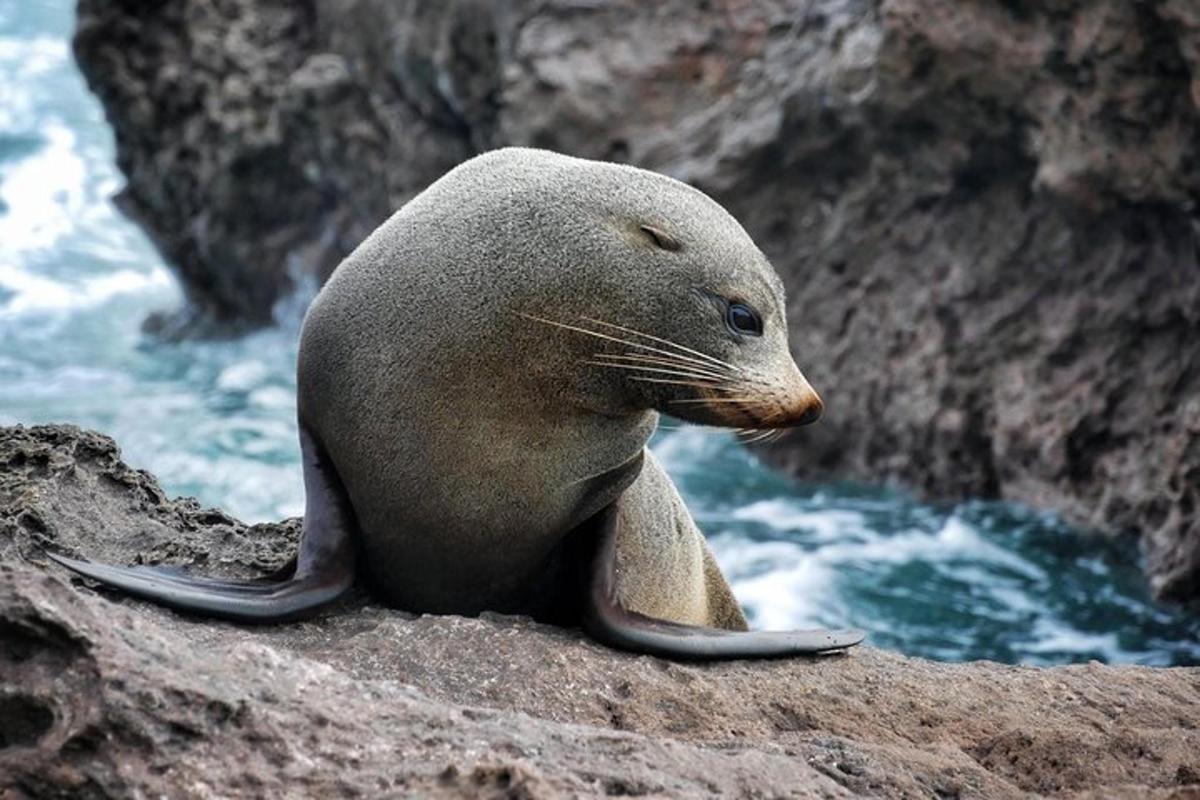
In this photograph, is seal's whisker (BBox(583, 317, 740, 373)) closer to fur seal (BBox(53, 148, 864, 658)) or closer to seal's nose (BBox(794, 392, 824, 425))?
fur seal (BBox(53, 148, 864, 658))

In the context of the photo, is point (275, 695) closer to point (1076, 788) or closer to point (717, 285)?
point (1076, 788)

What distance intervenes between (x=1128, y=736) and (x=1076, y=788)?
0.37 metres

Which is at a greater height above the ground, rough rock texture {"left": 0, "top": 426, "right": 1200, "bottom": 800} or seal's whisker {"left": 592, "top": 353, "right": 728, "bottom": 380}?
seal's whisker {"left": 592, "top": 353, "right": 728, "bottom": 380}

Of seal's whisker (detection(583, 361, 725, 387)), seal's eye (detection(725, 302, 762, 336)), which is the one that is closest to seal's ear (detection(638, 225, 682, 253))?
seal's eye (detection(725, 302, 762, 336))

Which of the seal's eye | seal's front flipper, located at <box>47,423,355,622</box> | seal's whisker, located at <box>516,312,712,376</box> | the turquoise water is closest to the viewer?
seal's front flipper, located at <box>47,423,355,622</box>

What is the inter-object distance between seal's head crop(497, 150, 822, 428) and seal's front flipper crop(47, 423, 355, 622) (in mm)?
684

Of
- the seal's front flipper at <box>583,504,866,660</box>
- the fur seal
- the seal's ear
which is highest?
the seal's ear

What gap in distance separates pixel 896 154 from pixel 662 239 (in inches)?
193

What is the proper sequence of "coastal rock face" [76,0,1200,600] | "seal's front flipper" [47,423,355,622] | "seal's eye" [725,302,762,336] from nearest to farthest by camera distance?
1. "seal's front flipper" [47,423,355,622]
2. "seal's eye" [725,302,762,336]
3. "coastal rock face" [76,0,1200,600]

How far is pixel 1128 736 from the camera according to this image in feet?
11.1

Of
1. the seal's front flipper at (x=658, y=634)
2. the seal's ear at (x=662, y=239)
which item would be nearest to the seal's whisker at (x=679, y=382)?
the seal's ear at (x=662, y=239)

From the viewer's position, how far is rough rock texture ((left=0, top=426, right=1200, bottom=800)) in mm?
2396

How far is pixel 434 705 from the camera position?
272cm

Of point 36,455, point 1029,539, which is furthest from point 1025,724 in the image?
point 1029,539
